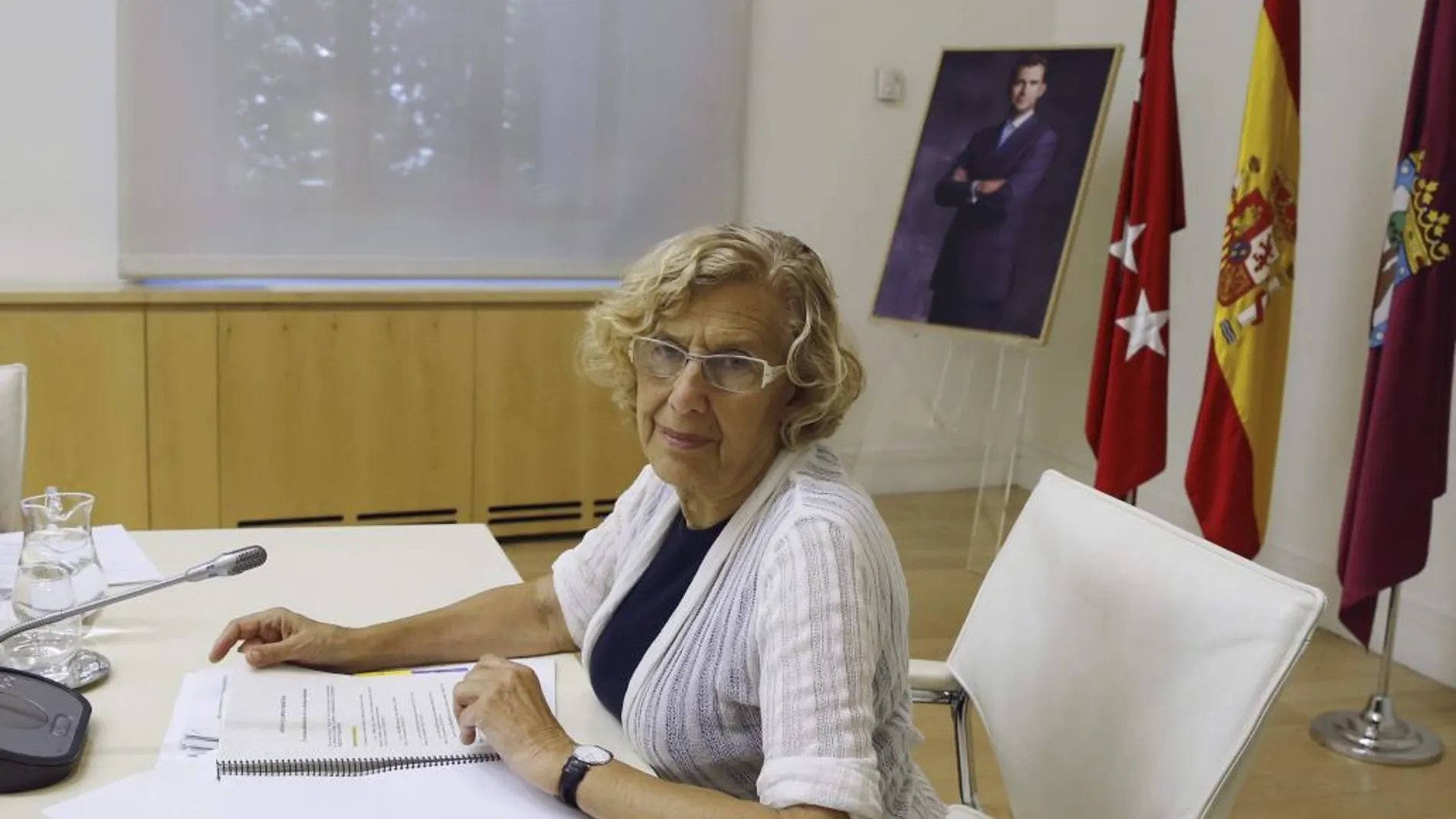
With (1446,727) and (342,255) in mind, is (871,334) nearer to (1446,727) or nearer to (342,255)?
(342,255)

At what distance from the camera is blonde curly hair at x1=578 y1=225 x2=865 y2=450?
1.42 metres

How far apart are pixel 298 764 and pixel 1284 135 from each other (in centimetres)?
290

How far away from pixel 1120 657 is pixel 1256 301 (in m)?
2.18

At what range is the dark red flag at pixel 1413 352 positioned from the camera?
2914 millimetres

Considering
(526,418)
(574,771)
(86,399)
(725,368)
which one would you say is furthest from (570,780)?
(526,418)

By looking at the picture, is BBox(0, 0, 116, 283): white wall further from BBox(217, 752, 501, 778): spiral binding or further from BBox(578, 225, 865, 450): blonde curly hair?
BBox(217, 752, 501, 778): spiral binding

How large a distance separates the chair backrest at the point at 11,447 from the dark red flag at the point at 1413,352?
2.69 metres

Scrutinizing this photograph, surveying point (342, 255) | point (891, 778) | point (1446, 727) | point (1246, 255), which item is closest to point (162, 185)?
point (342, 255)

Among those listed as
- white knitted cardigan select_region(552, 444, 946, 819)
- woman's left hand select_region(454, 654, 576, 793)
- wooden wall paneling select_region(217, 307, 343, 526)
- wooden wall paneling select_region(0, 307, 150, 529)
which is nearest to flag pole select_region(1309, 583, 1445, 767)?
white knitted cardigan select_region(552, 444, 946, 819)

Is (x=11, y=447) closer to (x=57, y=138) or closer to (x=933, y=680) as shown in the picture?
(x=933, y=680)

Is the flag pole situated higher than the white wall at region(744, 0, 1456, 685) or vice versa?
the white wall at region(744, 0, 1456, 685)

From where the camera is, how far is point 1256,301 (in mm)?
3352

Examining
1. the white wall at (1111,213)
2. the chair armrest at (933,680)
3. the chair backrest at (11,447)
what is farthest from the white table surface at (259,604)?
→ the white wall at (1111,213)

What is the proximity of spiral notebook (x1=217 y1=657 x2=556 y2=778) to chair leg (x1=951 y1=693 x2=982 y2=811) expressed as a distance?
0.53 meters
